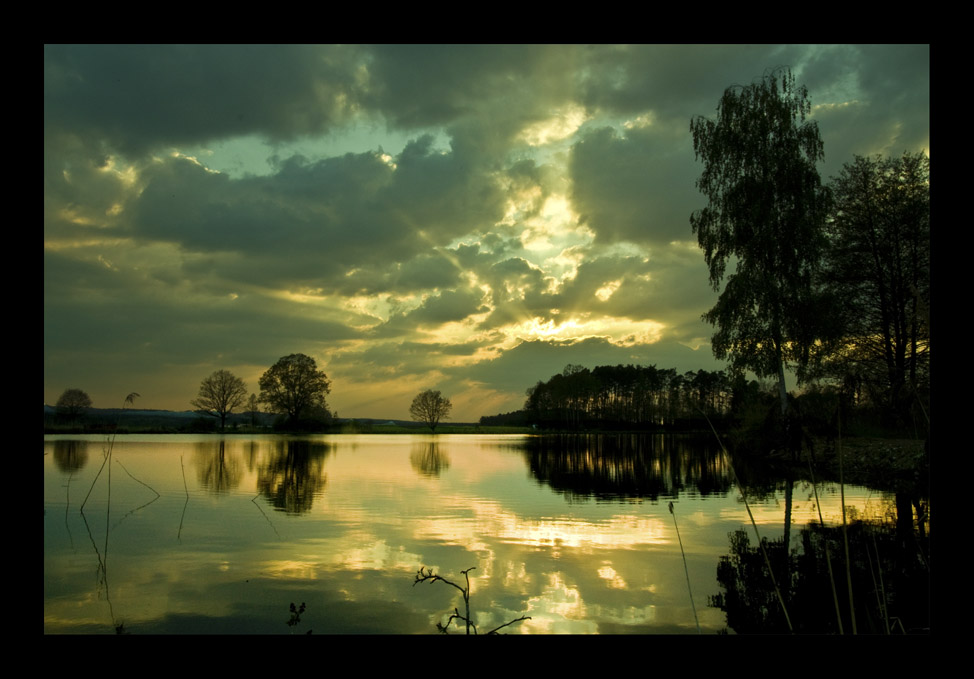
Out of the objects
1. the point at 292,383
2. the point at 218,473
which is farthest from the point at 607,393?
the point at 218,473

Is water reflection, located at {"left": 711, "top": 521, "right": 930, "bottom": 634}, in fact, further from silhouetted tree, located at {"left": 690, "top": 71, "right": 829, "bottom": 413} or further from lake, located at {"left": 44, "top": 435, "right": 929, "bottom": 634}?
silhouetted tree, located at {"left": 690, "top": 71, "right": 829, "bottom": 413}

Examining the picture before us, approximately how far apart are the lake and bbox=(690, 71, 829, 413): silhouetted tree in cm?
530

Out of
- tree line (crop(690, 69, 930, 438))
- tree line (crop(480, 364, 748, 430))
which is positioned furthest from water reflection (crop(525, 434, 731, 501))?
tree line (crop(480, 364, 748, 430))

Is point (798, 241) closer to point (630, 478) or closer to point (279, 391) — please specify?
point (630, 478)

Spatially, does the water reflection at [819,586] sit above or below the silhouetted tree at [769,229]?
below

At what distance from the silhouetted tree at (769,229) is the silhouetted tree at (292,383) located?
26.3 meters

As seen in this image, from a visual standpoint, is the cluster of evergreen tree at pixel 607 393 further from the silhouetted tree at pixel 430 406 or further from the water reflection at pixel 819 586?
the water reflection at pixel 819 586

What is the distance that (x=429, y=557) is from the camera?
5.87 meters

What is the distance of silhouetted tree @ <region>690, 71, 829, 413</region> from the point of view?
15.5m

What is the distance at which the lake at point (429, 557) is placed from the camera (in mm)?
4270

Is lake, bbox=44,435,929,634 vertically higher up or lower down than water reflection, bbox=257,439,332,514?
higher up

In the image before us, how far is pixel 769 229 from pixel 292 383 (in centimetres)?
2873

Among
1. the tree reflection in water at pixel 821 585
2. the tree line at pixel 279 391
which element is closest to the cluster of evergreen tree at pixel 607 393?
the tree line at pixel 279 391
